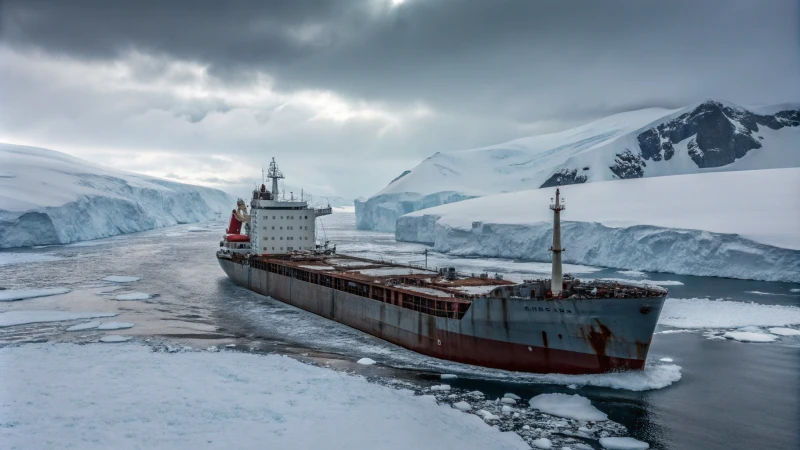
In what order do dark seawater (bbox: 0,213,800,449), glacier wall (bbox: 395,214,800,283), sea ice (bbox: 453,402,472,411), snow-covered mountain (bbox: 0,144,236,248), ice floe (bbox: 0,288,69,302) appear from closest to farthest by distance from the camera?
1. dark seawater (bbox: 0,213,800,449)
2. sea ice (bbox: 453,402,472,411)
3. ice floe (bbox: 0,288,69,302)
4. glacier wall (bbox: 395,214,800,283)
5. snow-covered mountain (bbox: 0,144,236,248)

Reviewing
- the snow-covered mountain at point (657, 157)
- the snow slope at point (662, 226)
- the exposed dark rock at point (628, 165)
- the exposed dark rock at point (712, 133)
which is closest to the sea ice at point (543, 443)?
the snow slope at point (662, 226)

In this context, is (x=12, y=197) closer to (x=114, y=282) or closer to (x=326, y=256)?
(x=114, y=282)

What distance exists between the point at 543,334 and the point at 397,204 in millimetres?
75982

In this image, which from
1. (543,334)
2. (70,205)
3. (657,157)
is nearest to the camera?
(543,334)

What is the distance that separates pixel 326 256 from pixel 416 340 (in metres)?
17.2

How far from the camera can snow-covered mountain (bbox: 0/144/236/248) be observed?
59.1 meters

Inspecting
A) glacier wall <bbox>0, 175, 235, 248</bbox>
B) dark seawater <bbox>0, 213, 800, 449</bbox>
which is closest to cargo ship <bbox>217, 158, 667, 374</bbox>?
dark seawater <bbox>0, 213, 800, 449</bbox>

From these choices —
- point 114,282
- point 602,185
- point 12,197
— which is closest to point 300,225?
point 114,282

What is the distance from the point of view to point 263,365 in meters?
17.0

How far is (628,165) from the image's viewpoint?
7394cm

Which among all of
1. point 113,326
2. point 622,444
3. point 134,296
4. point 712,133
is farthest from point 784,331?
point 712,133

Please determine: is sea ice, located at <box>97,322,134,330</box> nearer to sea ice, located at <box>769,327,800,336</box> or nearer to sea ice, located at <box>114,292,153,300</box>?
sea ice, located at <box>114,292,153,300</box>

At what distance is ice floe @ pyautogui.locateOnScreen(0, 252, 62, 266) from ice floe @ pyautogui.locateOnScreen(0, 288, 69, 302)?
54.5 ft

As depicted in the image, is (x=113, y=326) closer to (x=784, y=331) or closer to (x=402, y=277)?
(x=402, y=277)
